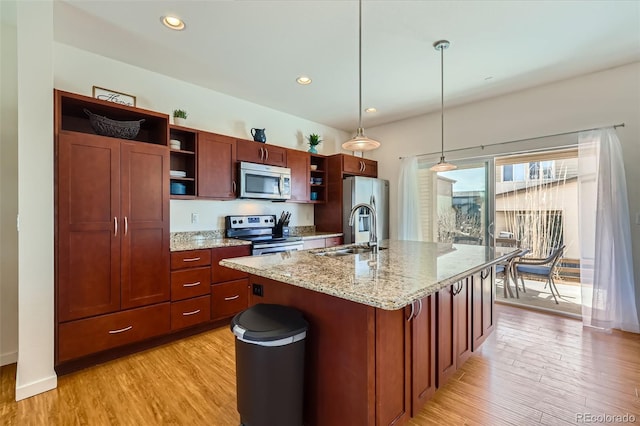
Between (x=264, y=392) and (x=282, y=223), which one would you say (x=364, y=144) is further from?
(x=282, y=223)

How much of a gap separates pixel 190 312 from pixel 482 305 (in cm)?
267

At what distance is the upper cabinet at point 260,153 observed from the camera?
11.6 feet

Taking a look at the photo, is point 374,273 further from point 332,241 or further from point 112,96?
point 112,96

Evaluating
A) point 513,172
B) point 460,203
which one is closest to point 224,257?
point 460,203

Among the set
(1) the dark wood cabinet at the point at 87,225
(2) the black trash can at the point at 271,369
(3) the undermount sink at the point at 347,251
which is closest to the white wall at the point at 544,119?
(3) the undermount sink at the point at 347,251

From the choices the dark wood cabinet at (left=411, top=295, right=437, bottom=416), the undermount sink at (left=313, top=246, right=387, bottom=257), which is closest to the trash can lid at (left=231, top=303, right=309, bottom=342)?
the dark wood cabinet at (left=411, top=295, right=437, bottom=416)

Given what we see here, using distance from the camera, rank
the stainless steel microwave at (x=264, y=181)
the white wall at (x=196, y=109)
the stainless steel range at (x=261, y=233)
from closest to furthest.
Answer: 1. the white wall at (x=196, y=109)
2. the stainless steel range at (x=261, y=233)
3. the stainless steel microwave at (x=264, y=181)

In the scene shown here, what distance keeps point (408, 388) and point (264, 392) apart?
0.77m

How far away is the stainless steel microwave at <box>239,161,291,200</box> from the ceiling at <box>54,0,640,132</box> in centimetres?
98

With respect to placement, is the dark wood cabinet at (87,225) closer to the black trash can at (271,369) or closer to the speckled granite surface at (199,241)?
the speckled granite surface at (199,241)

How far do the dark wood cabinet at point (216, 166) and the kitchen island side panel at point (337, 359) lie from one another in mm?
2040

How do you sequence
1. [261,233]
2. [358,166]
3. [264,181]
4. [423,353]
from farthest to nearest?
[358,166], [261,233], [264,181], [423,353]

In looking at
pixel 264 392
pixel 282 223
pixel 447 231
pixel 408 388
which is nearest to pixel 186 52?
pixel 282 223

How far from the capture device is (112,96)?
2.79 m
